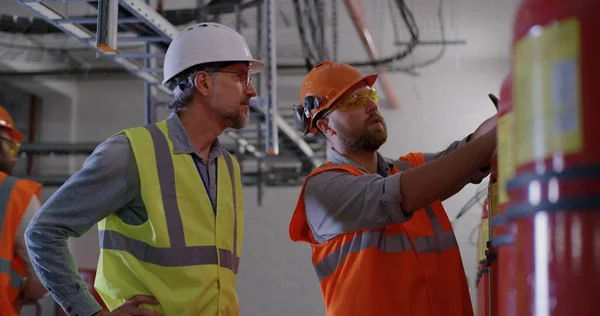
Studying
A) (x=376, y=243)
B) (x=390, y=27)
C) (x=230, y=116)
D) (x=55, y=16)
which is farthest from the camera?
(x=390, y=27)

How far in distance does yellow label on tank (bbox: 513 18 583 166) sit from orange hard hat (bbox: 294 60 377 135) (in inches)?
95.6

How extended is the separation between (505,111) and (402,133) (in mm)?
11695

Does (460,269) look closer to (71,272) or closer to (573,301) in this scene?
(71,272)

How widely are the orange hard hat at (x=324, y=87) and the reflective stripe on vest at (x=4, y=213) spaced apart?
2.12 metres

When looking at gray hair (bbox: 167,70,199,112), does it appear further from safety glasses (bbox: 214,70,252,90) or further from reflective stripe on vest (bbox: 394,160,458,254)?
reflective stripe on vest (bbox: 394,160,458,254)

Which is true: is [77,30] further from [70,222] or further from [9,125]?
[70,222]

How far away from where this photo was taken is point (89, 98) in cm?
1416

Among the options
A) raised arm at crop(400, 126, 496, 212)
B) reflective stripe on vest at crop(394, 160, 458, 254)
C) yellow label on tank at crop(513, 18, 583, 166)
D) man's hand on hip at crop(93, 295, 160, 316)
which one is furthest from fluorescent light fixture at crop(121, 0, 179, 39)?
yellow label on tank at crop(513, 18, 583, 166)

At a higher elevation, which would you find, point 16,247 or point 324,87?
point 324,87

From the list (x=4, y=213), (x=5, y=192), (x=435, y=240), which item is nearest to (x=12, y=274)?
(x=4, y=213)

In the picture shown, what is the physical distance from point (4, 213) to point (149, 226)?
2.19 m

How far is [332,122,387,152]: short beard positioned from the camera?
3.04m

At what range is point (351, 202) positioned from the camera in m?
2.59

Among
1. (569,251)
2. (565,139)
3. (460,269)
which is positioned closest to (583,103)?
(565,139)
